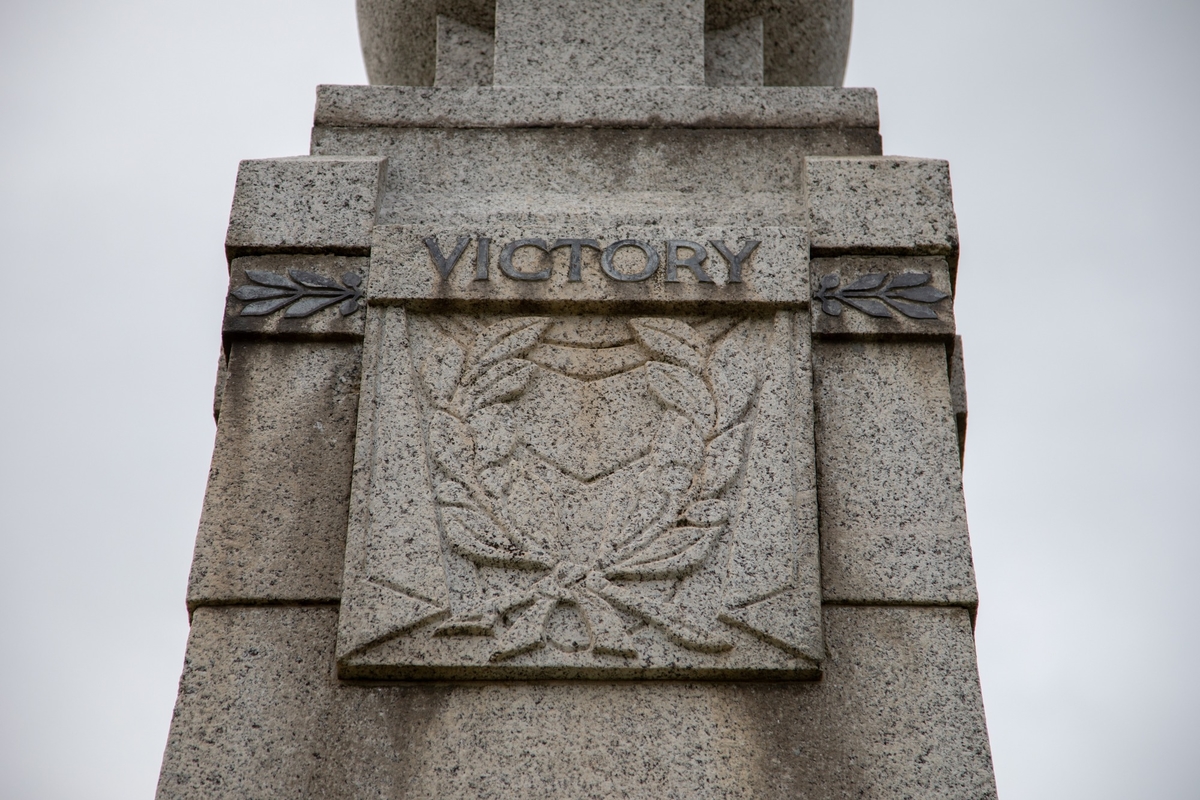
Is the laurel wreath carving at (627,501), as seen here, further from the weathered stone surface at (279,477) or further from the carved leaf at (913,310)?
the carved leaf at (913,310)

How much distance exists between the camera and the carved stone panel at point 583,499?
3.17m

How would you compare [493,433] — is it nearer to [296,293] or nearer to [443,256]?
[443,256]

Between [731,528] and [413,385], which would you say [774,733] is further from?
[413,385]

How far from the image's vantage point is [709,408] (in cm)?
350

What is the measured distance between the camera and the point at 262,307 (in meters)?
3.69

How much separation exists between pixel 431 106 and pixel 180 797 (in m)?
2.13

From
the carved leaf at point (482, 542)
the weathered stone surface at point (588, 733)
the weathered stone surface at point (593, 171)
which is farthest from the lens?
the weathered stone surface at point (593, 171)

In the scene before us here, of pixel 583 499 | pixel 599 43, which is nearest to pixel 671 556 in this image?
pixel 583 499

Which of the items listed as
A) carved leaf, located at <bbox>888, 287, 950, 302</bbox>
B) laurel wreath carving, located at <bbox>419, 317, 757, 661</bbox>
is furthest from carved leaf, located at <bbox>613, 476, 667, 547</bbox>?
carved leaf, located at <bbox>888, 287, 950, 302</bbox>

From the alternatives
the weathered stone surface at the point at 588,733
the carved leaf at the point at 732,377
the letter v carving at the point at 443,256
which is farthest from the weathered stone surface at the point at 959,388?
the letter v carving at the point at 443,256

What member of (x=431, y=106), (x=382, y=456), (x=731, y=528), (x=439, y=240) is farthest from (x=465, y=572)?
(x=431, y=106)

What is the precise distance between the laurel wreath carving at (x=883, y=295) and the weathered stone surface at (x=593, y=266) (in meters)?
0.11

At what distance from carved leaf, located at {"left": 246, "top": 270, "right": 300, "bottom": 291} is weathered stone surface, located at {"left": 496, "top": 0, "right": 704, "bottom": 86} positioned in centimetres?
105

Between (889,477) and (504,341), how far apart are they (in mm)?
1046
